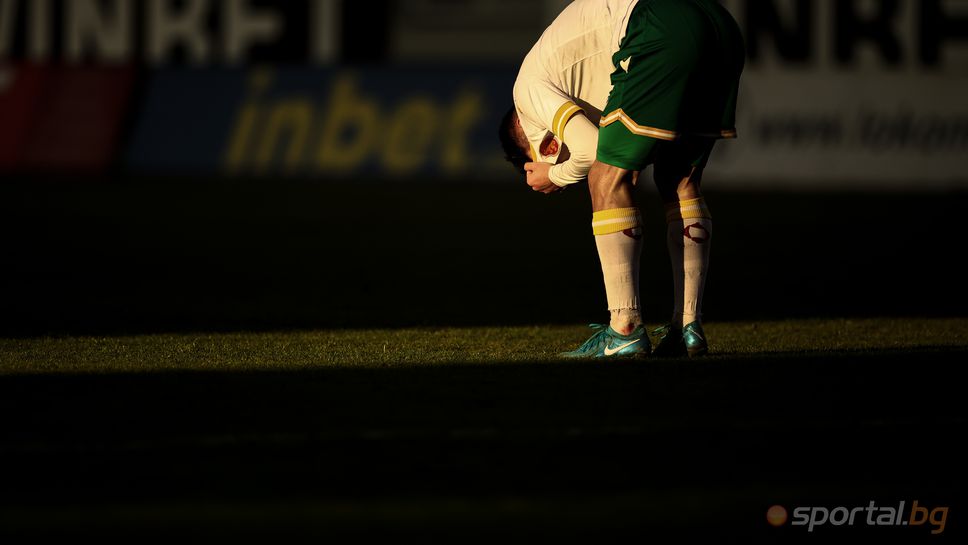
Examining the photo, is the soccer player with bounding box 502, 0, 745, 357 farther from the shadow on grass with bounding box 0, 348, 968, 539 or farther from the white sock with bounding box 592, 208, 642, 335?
the shadow on grass with bounding box 0, 348, 968, 539

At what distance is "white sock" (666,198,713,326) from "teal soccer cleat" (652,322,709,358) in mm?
39

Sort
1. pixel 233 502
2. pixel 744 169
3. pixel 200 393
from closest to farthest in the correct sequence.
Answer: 1. pixel 233 502
2. pixel 200 393
3. pixel 744 169

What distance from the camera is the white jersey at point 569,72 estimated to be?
19.2 feet

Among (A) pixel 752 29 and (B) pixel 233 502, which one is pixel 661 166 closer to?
(B) pixel 233 502

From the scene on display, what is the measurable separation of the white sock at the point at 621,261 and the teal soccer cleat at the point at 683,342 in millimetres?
212

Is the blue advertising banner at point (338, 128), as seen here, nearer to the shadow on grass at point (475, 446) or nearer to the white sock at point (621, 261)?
the white sock at point (621, 261)

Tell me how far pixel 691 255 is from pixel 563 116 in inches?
30.5

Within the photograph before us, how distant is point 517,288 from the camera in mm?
9164

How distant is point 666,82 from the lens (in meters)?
5.64

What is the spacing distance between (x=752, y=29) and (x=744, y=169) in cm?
254

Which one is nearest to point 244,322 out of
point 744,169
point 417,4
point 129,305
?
point 129,305

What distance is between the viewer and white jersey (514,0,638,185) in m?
5.86

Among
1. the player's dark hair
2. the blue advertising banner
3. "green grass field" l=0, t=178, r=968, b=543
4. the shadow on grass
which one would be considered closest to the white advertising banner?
the blue advertising banner

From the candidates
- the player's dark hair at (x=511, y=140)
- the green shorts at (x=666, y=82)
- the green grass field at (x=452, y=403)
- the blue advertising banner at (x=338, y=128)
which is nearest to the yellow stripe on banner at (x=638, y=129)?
the green shorts at (x=666, y=82)
